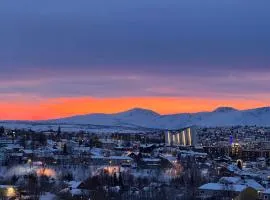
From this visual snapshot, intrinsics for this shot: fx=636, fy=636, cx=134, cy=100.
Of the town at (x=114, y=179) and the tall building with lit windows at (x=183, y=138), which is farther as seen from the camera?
the tall building with lit windows at (x=183, y=138)

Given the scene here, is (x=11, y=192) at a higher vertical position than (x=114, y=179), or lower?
lower

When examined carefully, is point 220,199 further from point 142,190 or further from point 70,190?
point 70,190

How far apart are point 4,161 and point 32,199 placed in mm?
17372

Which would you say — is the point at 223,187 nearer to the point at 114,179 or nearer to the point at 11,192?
the point at 114,179

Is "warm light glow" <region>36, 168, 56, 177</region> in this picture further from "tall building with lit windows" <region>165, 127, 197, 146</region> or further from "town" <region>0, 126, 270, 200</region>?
"tall building with lit windows" <region>165, 127, 197, 146</region>

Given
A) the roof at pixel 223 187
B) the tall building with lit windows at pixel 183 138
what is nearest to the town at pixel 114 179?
the roof at pixel 223 187

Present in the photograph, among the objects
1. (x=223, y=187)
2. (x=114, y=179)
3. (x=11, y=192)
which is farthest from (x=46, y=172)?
(x=223, y=187)

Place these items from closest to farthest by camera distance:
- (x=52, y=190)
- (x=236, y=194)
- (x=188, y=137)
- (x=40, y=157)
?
(x=236, y=194)
(x=52, y=190)
(x=40, y=157)
(x=188, y=137)

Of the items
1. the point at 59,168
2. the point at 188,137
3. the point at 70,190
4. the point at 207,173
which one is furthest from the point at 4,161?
the point at 188,137

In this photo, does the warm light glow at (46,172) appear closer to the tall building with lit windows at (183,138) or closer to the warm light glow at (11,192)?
the warm light glow at (11,192)

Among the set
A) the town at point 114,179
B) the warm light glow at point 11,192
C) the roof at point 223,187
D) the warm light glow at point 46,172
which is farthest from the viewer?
the warm light glow at point 46,172

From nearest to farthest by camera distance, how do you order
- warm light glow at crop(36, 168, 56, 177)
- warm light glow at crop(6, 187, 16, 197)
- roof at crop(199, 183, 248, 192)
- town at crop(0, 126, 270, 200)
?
town at crop(0, 126, 270, 200), warm light glow at crop(6, 187, 16, 197), roof at crop(199, 183, 248, 192), warm light glow at crop(36, 168, 56, 177)

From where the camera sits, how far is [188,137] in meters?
85.9

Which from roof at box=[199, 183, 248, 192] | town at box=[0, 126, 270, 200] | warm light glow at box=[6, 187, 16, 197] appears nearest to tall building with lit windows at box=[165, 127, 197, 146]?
town at box=[0, 126, 270, 200]
